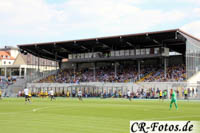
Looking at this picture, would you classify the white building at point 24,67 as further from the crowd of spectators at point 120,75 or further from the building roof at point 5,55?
the crowd of spectators at point 120,75

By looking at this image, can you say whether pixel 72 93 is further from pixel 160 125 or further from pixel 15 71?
pixel 160 125

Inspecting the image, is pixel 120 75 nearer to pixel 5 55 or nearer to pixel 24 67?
pixel 24 67

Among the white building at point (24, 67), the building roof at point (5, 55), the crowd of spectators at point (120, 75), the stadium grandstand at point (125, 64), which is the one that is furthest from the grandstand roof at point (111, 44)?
the building roof at point (5, 55)

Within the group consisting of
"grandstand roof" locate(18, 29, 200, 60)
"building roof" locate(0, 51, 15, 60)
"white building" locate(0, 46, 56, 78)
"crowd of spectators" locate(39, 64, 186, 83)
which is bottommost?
"crowd of spectators" locate(39, 64, 186, 83)

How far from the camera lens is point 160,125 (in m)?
9.05

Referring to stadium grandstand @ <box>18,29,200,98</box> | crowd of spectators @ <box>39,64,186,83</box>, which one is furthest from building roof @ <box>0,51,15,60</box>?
crowd of spectators @ <box>39,64,186,83</box>

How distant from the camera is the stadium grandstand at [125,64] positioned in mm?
56438

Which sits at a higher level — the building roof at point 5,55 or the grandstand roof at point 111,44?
the building roof at point 5,55

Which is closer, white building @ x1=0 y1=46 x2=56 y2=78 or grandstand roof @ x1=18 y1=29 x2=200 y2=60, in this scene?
grandstand roof @ x1=18 y1=29 x2=200 y2=60

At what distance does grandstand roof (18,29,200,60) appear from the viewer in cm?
5931

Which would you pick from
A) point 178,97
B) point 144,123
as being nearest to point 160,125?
point 144,123

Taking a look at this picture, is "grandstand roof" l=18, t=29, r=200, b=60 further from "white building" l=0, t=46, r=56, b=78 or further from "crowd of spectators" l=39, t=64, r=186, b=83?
"white building" l=0, t=46, r=56, b=78

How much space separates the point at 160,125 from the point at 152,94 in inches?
1879

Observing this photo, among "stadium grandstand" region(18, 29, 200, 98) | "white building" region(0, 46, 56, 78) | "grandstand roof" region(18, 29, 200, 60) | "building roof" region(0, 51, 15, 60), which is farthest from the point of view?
"building roof" region(0, 51, 15, 60)
